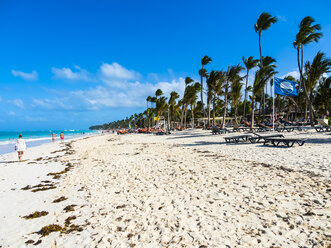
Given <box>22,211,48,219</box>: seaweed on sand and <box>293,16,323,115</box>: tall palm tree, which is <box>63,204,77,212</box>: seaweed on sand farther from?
<box>293,16,323,115</box>: tall palm tree

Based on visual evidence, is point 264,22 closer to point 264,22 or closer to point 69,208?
point 264,22

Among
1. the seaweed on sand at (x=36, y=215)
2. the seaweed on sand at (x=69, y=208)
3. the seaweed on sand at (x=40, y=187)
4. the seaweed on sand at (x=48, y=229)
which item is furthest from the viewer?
the seaweed on sand at (x=40, y=187)

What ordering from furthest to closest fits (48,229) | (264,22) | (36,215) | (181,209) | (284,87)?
(264,22) → (284,87) → (36,215) → (181,209) → (48,229)

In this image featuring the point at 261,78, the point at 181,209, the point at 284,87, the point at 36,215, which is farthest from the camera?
the point at 261,78

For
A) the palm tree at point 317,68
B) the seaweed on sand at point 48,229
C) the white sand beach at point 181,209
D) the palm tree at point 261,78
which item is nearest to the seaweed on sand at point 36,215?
the white sand beach at point 181,209

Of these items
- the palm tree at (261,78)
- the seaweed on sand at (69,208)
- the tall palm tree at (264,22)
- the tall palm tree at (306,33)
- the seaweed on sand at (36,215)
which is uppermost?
the tall palm tree at (264,22)

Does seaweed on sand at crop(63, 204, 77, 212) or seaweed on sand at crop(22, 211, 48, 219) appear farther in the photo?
seaweed on sand at crop(63, 204, 77, 212)

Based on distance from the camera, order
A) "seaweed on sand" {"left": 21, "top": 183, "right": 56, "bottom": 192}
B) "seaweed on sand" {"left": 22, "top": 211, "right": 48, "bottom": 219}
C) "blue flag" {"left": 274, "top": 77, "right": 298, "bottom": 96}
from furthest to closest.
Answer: "blue flag" {"left": 274, "top": 77, "right": 298, "bottom": 96} → "seaweed on sand" {"left": 21, "top": 183, "right": 56, "bottom": 192} → "seaweed on sand" {"left": 22, "top": 211, "right": 48, "bottom": 219}

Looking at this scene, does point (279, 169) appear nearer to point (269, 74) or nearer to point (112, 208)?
point (112, 208)

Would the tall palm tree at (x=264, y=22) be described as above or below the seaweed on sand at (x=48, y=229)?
above

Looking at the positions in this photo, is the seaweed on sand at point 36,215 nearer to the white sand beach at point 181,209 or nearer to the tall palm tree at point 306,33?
the white sand beach at point 181,209

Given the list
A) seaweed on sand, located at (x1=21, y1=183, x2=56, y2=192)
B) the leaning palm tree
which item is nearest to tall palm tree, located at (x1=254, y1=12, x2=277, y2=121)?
the leaning palm tree

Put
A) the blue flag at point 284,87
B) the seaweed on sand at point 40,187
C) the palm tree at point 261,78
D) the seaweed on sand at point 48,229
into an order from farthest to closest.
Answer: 1. the palm tree at point 261,78
2. the blue flag at point 284,87
3. the seaweed on sand at point 40,187
4. the seaweed on sand at point 48,229

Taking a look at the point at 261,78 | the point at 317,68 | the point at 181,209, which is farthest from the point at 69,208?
the point at 317,68
